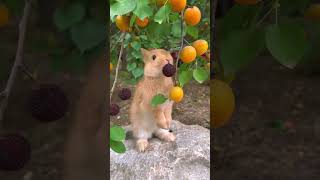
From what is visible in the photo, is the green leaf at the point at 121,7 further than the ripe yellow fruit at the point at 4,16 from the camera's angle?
Yes

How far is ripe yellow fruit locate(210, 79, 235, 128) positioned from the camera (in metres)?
0.35

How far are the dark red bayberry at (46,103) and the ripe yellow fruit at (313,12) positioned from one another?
0.58 feet

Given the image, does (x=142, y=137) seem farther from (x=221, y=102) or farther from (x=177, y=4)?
(x=221, y=102)

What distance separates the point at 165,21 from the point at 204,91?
0.49m

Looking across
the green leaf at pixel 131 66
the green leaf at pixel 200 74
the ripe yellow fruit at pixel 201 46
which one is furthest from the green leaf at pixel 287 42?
the green leaf at pixel 131 66

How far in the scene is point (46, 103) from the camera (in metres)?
0.33

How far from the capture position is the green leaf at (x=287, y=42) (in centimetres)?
29

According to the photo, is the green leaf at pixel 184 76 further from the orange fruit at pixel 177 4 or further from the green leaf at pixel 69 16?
the green leaf at pixel 69 16

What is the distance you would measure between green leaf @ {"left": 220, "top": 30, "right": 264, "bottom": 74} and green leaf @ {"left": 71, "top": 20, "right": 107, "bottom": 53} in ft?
0.29

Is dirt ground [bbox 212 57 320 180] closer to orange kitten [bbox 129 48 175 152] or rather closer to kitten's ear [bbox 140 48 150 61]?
orange kitten [bbox 129 48 175 152]

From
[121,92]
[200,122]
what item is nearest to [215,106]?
[121,92]

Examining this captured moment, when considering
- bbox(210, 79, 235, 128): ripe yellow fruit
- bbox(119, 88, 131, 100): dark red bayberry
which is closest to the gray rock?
bbox(119, 88, 131, 100): dark red bayberry

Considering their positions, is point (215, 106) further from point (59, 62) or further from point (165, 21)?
point (165, 21)

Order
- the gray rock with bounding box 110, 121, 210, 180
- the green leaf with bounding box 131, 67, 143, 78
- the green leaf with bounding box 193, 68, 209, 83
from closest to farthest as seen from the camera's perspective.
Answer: the green leaf with bounding box 193, 68, 209, 83 < the green leaf with bounding box 131, 67, 143, 78 < the gray rock with bounding box 110, 121, 210, 180
